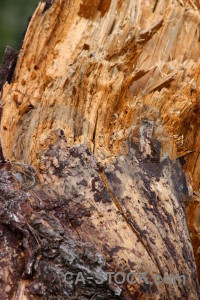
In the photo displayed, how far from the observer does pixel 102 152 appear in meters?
2.17

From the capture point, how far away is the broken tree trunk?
173cm

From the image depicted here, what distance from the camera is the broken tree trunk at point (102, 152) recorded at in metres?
1.73

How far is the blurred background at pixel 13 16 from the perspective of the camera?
140 inches

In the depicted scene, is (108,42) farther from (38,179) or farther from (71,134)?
(38,179)

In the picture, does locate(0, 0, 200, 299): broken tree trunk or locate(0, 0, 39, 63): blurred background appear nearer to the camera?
locate(0, 0, 200, 299): broken tree trunk

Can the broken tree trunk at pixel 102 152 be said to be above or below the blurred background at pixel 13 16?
below

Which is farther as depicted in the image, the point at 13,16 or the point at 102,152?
the point at 13,16

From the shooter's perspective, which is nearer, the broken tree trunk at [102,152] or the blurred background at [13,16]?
the broken tree trunk at [102,152]

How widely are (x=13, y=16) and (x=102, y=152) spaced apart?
2300 mm

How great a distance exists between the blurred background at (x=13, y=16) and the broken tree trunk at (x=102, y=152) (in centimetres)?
114

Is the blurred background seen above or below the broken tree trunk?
above

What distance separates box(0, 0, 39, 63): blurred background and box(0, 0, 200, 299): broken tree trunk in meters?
1.14

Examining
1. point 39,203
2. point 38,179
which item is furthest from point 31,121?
point 39,203

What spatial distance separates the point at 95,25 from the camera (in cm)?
248
